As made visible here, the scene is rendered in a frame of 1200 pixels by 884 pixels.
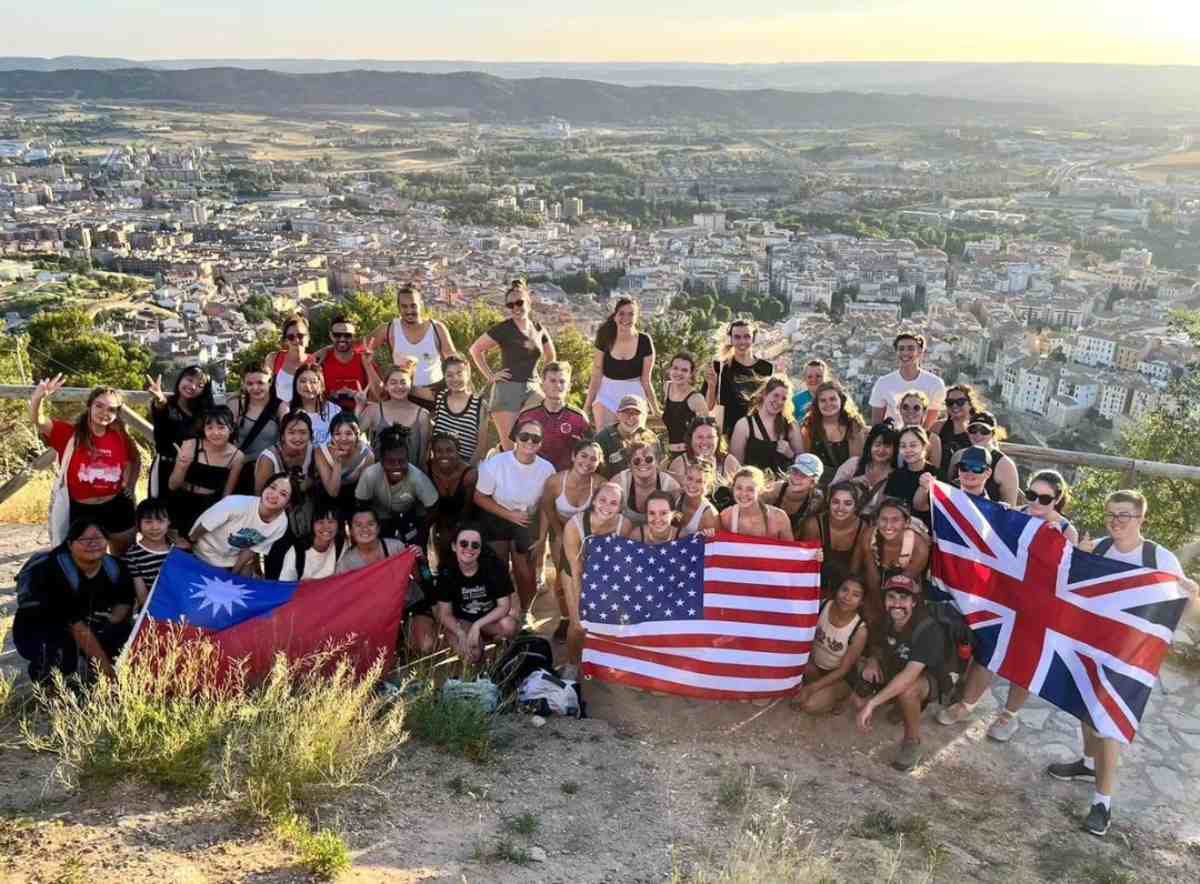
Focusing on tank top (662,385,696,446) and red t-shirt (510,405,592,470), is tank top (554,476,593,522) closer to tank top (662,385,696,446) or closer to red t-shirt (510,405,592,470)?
red t-shirt (510,405,592,470)

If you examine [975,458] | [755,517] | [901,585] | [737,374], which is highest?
[737,374]

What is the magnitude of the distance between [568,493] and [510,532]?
1.40ft

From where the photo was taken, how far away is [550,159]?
158 m

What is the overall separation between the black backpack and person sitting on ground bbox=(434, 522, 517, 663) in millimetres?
101

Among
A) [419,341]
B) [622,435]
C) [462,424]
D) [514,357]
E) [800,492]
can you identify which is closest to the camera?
[800,492]

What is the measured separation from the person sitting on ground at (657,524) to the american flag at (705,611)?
6 cm

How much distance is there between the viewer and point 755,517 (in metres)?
5.26

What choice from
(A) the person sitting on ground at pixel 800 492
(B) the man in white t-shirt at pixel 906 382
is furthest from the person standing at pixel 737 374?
(A) the person sitting on ground at pixel 800 492

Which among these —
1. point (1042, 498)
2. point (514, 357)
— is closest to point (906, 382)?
point (1042, 498)

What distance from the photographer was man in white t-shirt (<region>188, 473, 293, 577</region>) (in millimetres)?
5219

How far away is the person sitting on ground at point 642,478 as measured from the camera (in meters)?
5.42

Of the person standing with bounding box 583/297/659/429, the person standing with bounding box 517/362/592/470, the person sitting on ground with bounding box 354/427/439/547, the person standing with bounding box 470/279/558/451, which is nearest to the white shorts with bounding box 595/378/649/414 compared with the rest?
the person standing with bounding box 583/297/659/429

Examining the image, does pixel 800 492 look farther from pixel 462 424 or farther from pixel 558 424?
pixel 462 424

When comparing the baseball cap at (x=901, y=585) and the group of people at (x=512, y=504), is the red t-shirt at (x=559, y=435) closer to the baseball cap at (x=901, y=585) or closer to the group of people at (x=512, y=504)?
the group of people at (x=512, y=504)
